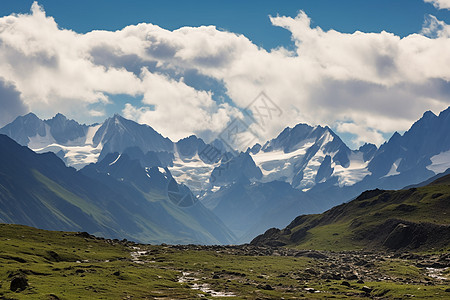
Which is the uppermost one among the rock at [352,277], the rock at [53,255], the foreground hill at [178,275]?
the rock at [53,255]

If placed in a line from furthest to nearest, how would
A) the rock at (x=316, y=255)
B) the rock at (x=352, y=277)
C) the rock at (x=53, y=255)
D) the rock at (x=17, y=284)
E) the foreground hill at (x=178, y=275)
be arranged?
the rock at (x=316, y=255) < the rock at (x=352, y=277) < the rock at (x=53, y=255) < the foreground hill at (x=178, y=275) < the rock at (x=17, y=284)

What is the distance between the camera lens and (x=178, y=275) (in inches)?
4222

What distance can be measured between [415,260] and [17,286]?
127298 millimetres

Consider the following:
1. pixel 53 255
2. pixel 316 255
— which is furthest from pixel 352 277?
pixel 316 255

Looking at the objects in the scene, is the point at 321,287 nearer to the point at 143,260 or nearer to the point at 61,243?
the point at 143,260

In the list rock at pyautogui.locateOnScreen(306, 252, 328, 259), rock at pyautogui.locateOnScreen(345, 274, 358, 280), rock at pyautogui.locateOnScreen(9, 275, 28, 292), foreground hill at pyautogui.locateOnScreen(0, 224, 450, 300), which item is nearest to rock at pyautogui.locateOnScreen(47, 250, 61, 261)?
foreground hill at pyautogui.locateOnScreen(0, 224, 450, 300)

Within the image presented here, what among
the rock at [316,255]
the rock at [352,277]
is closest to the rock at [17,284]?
the rock at [352,277]

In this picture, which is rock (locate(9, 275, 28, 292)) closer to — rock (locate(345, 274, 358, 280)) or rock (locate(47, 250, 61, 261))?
rock (locate(47, 250, 61, 261))

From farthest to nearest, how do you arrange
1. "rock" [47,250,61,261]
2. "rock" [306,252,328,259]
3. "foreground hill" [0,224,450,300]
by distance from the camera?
"rock" [306,252,328,259] → "rock" [47,250,61,261] → "foreground hill" [0,224,450,300]

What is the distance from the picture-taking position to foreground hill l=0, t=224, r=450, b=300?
75.1 m

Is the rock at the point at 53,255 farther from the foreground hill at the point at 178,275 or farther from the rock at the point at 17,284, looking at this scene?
the rock at the point at 17,284

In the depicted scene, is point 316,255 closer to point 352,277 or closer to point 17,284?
point 352,277

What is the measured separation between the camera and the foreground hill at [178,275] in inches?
2958

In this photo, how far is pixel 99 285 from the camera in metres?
77.4
